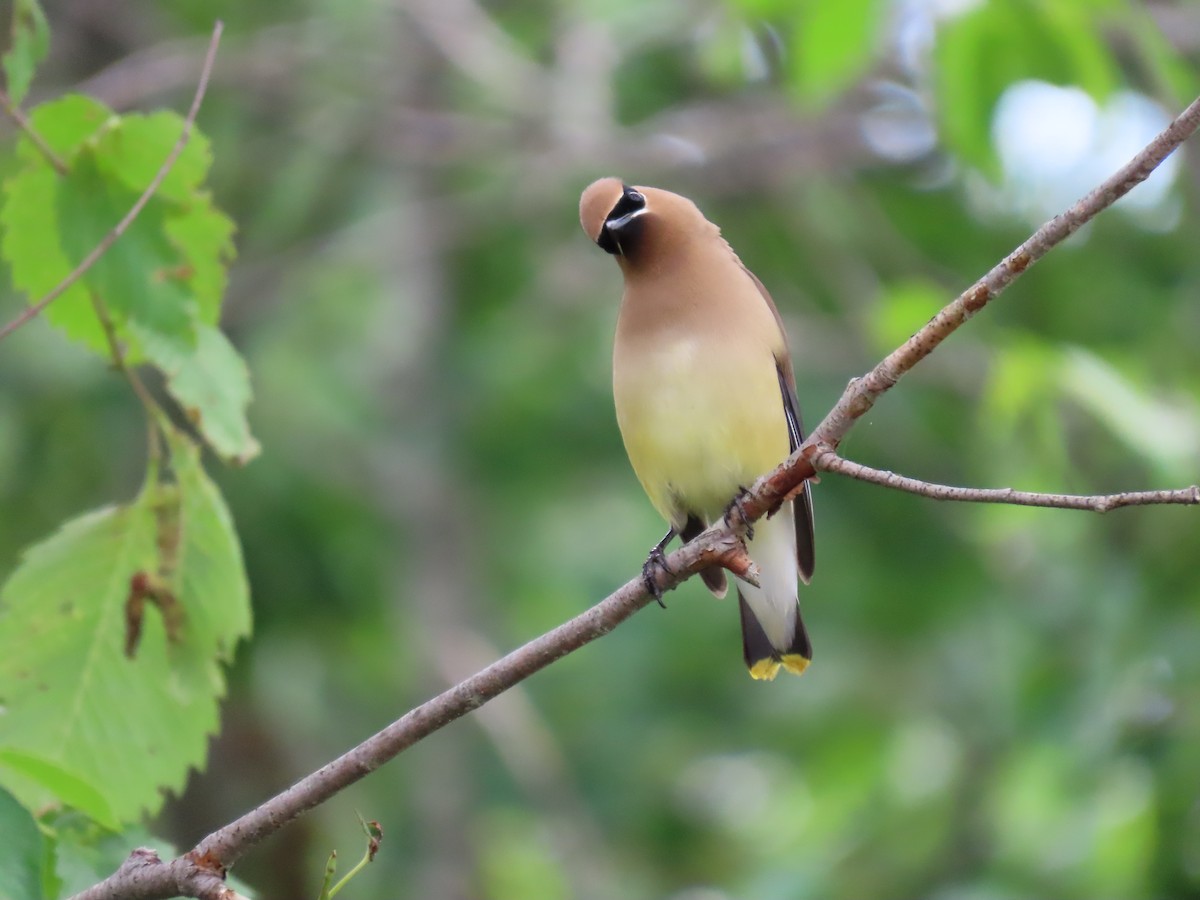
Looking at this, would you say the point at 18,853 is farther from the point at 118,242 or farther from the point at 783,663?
the point at 783,663

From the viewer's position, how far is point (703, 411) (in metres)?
4.18

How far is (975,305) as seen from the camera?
2.44m

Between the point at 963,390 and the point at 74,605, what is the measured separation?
5.06m

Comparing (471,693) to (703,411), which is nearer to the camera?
(471,693)

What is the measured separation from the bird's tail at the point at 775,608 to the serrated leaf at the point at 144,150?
6.98 feet

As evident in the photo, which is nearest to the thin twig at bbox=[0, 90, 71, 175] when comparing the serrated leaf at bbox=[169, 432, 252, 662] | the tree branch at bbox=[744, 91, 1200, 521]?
the serrated leaf at bbox=[169, 432, 252, 662]

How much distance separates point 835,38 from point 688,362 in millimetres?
1275

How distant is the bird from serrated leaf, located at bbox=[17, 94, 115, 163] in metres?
1.23

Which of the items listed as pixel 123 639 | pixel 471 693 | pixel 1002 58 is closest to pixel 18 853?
pixel 471 693

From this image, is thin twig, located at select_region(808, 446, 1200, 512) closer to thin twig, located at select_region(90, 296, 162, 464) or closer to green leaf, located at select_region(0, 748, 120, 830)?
green leaf, located at select_region(0, 748, 120, 830)

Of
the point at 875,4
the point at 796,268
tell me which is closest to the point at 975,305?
the point at 875,4

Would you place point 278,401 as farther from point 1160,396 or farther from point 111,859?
point 111,859

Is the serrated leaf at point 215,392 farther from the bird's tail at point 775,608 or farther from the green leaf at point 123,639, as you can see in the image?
the bird's tail at point 775,608

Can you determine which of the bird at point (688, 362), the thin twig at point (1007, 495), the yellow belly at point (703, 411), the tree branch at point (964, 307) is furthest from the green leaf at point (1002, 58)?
the thin twig at point (1007, 495)
